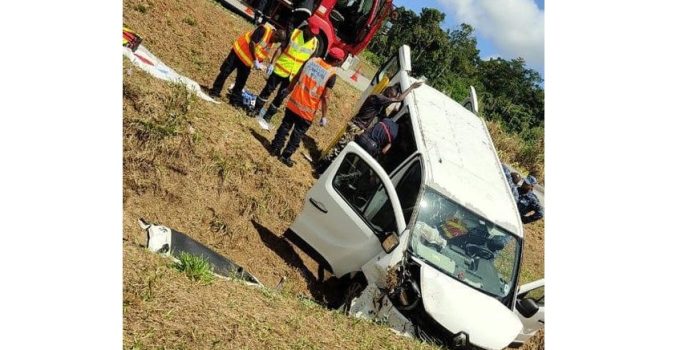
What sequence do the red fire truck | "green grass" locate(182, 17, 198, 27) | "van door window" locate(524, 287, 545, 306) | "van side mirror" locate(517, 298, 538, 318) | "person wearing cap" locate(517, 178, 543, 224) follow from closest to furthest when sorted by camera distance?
"van side mirror" locate(517, 298, 538, 318)
"van door window" locate(524, 287, 545, 306)
"person wearing cap" locate(517, 178, 543, 224)
"green grass" locate(182, 17, 198, 27)
the red fire truck

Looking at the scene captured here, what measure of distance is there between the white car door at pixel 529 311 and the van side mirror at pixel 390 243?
1.62 m

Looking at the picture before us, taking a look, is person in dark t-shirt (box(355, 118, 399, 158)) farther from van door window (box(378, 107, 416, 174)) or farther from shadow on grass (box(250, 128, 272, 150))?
shadow on grass (box(250, 128, 272, 150))

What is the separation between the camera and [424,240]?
435 centimetres

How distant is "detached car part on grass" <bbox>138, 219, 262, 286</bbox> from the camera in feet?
12.1

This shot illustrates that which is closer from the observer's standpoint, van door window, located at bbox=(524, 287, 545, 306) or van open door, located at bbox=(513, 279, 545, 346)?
van open door, located at bbox=(513, 279, 545, 346)

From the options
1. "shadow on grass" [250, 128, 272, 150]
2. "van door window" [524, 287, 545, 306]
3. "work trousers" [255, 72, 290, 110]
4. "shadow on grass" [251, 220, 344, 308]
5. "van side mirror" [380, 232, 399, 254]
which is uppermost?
"van side mirror" [380, 232, 399, 254]

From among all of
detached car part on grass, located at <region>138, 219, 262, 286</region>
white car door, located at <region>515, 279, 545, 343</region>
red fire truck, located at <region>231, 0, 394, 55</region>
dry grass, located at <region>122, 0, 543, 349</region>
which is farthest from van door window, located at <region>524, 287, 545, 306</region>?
red fire truck, located at <region>231, 0, 394, 55</region>

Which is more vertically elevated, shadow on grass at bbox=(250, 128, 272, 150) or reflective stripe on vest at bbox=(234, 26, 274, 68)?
reflective stripe on vest at bbox=(234, 26, 274, 68)

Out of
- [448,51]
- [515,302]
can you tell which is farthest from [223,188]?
[448,51]

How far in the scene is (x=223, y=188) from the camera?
17.9 feet

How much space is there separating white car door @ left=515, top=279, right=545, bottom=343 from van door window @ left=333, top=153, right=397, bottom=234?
1629 millimetres
